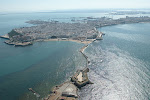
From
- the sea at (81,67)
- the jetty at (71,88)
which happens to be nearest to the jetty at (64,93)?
the jetty at (71,88)

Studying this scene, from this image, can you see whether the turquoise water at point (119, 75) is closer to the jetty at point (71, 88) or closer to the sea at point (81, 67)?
the sea at point (81, 67)

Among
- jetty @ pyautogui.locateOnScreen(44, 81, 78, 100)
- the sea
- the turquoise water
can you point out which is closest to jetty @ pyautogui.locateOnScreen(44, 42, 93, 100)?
jetty @ pyautogui.locateOnScreen(44, 81, 78, 100)

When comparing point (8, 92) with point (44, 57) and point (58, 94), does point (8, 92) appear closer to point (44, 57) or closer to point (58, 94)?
point (58, 94)

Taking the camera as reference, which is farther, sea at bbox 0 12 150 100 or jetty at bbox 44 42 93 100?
sea at bbox 0 12 150 100

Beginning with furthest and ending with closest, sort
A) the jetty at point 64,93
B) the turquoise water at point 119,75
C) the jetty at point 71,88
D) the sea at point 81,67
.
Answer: the sea at point 81,67
the turquoise water at point 119,75
the jetty at point 71,88
the jetty at point 64,93

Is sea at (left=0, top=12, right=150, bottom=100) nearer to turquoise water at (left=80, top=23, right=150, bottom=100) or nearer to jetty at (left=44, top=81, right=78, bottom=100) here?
turquoise water at (left=80, top=23, right=150, bottom=100)

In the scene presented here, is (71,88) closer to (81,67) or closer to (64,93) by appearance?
(64,93)

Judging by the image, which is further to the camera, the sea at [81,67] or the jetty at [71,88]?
the sea at [81,67]

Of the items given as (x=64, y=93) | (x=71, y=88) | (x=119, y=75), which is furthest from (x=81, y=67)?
(x=64, y=93)

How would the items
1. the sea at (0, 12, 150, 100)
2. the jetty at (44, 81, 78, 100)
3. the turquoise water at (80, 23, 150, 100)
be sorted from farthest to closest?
the sea at (0, 12, 150, 100) < the turquoise water at (80, 23, 150, 100) < the jetty at (44, 81, 78, 100)

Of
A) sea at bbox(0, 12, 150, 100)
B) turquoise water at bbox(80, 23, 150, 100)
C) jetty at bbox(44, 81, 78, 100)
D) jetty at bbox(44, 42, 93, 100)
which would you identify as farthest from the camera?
sea at bbox(0, 12, 150, 100)

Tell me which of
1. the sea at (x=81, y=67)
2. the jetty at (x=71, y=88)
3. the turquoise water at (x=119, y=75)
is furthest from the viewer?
the sea at (x=81, y=67)
